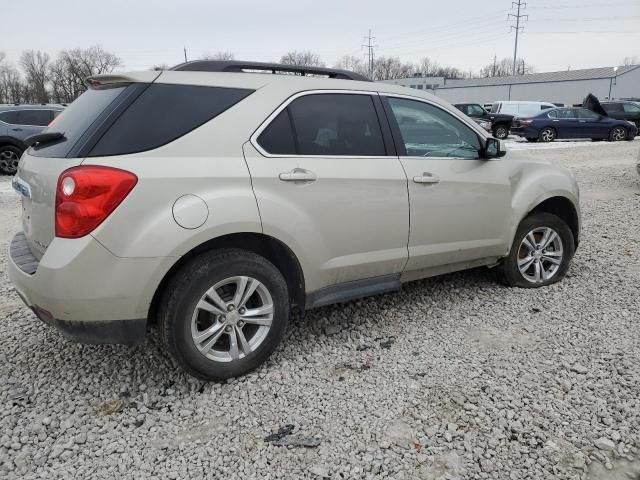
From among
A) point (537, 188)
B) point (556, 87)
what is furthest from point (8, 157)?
point (556, 87)

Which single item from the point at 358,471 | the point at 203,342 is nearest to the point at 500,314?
the point at 358,471

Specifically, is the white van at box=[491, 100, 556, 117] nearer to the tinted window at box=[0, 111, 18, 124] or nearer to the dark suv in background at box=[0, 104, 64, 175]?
the dark suv in background at box=[0, 104, 64, 175]

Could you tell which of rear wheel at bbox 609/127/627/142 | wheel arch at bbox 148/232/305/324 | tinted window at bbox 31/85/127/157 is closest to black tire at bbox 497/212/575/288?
wheel arch at bbox 148/232/305/324

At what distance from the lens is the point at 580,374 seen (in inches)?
119

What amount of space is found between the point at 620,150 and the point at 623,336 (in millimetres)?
16116

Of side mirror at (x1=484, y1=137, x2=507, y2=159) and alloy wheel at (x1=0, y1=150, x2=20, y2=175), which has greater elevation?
side mirror at (x1=484, y1=137, x2=507, y2=159)

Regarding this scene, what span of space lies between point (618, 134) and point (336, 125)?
22.3 meters

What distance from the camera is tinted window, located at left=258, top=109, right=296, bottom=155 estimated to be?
2.90 metres

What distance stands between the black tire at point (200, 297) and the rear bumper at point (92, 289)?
4.5 inches

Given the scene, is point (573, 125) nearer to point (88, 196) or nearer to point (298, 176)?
point (298, 176)

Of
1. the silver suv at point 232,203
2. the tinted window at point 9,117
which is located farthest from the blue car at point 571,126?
the silver suv at point 232,203

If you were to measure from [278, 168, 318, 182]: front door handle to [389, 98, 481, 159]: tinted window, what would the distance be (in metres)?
0.86

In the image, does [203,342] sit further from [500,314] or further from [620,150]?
[620,150]

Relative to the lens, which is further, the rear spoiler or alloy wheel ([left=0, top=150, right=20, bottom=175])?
alloy wheel ([left=0, top=150, right=20, bottom=175])
